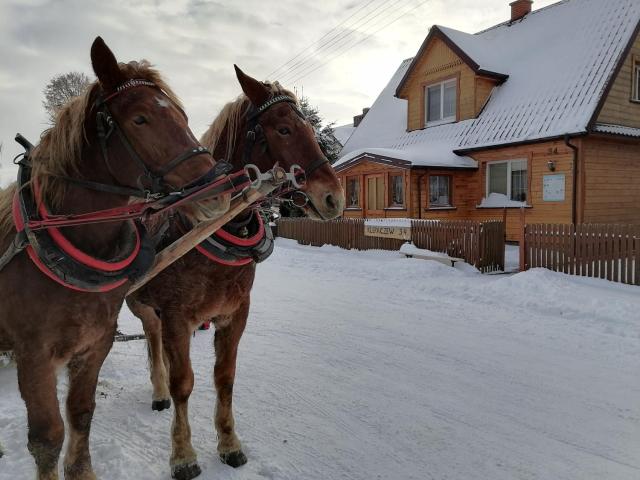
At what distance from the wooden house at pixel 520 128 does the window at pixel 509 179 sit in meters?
0.03

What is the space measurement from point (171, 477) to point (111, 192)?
179 cm

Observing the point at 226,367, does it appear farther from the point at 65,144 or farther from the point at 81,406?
the point at 65,144

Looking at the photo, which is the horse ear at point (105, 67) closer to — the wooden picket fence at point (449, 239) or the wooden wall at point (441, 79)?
the wooden picket fence at point (449, 239)

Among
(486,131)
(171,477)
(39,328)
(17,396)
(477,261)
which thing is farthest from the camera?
(486,131)

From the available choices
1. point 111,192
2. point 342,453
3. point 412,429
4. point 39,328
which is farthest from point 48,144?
point 412,429

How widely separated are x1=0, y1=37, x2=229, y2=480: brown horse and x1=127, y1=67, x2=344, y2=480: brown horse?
52 centimetres

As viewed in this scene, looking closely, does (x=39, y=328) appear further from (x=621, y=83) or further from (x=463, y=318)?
(x=621, y=83)

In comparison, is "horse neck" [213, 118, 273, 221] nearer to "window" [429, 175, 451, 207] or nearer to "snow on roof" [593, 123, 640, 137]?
"snow on roof" [593, 123, 640, 137]

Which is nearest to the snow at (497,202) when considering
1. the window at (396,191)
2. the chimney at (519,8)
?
the window at (396,191)

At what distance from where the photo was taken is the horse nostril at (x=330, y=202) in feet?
8.20

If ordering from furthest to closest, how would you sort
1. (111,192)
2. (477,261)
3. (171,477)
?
(477,261) < (171,477) < (111,192)

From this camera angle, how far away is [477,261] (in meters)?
9.71

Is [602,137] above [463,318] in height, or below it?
above

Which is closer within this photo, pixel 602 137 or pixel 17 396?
pixel 17 396
